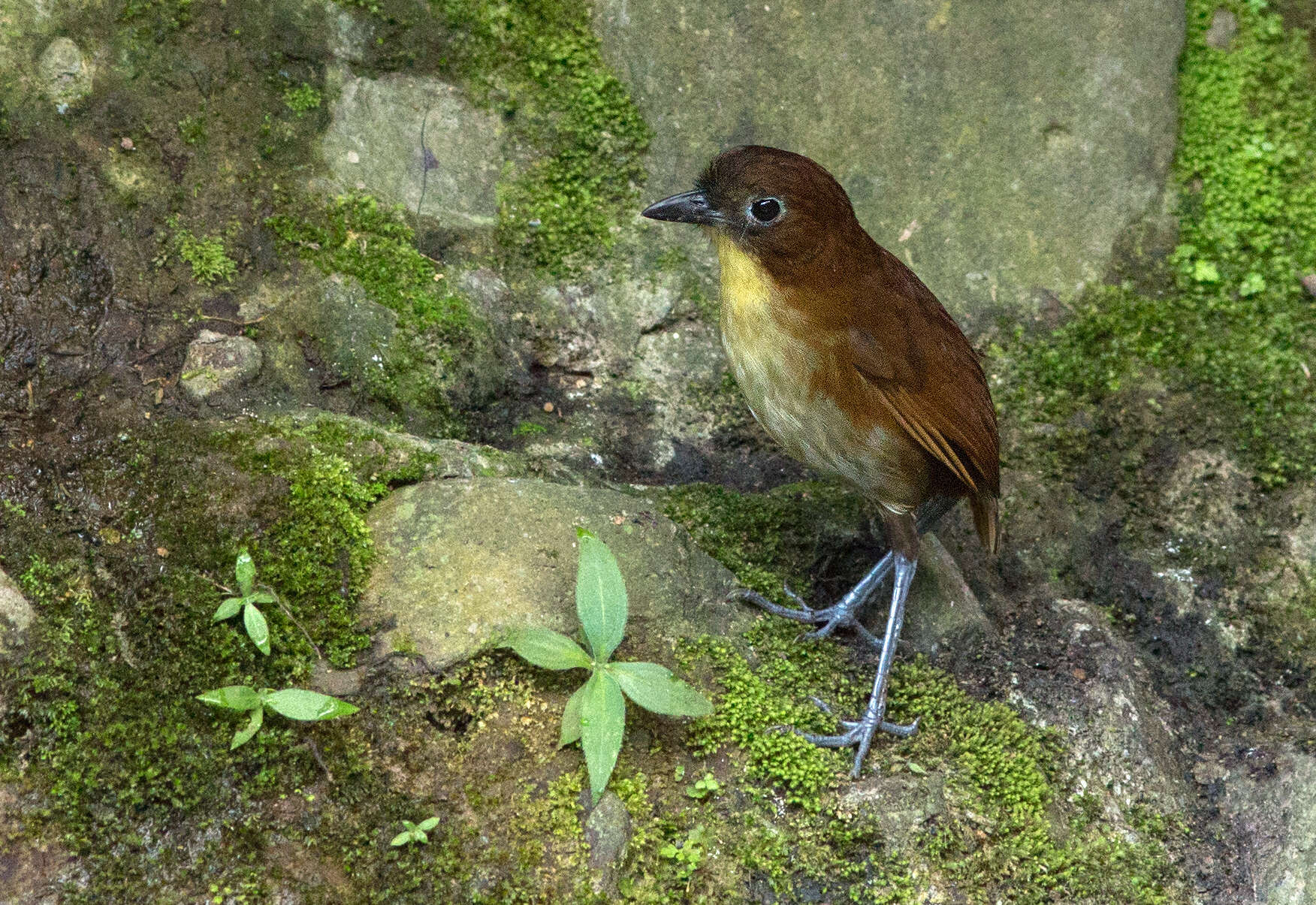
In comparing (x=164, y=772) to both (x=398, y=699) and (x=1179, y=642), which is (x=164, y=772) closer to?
(x=398, y=699)

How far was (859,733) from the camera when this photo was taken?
354 cm

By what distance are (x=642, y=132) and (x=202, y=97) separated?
177 cm

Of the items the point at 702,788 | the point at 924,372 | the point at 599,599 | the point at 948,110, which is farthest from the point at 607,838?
the point at 948,110

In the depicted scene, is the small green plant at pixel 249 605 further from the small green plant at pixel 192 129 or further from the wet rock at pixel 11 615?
the small green plant at pixel 192 129

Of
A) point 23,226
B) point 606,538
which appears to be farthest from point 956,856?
point 23,226

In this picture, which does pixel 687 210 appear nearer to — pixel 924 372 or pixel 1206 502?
pixel 924 372

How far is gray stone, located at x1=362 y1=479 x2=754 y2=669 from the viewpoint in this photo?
10.6 ft

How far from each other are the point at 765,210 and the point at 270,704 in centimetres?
207

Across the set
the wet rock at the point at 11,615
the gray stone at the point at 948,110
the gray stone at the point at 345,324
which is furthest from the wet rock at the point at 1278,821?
the wet rock at the point at 11,615

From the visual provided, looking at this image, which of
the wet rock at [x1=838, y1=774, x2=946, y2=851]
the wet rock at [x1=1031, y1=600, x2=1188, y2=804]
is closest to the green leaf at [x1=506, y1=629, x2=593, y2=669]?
the wet rock at [x1=838, y1=774, x2=946, y2=851]

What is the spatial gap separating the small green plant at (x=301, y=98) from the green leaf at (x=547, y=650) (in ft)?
7.78

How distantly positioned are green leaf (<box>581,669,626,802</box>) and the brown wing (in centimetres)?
134

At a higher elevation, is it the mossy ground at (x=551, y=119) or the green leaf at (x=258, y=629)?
Result: the mossy ground at (x=551, y=119)

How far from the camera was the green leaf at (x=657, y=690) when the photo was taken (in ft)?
9.94
